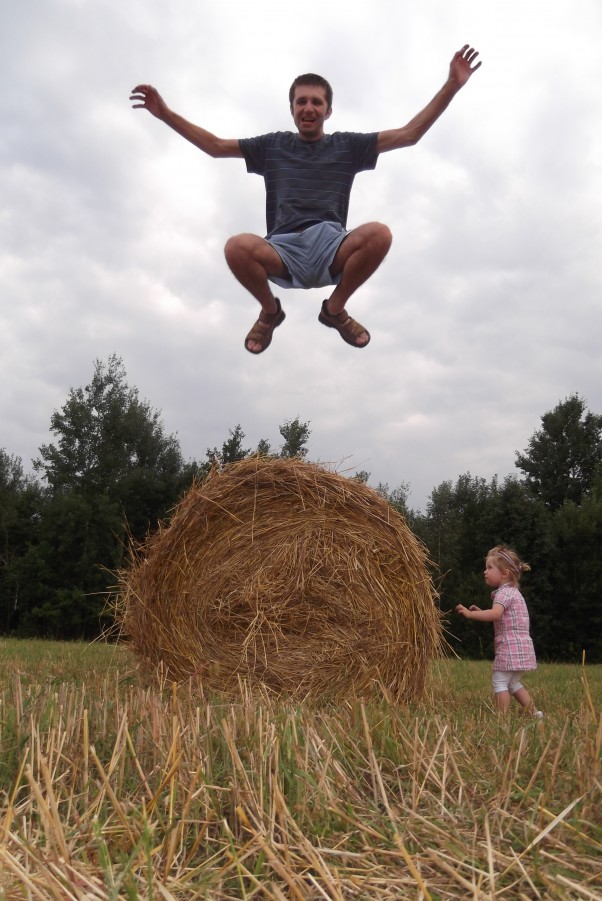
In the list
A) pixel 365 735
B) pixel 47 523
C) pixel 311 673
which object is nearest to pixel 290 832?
pixel 365 735

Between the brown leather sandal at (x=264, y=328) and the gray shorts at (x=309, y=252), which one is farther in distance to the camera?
the brown leather sandal at (x=264, y=328)

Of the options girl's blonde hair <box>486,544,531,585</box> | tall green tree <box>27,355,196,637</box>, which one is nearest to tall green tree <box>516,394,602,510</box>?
tall green tree <box>27,355,196,637</box>

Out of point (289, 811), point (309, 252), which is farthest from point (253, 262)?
point (289, 811)

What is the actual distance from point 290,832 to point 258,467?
3.96 meters

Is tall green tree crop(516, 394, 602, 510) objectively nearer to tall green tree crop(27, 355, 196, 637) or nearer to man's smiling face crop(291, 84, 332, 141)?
tall green tree crop(27, 355, 196, 637)

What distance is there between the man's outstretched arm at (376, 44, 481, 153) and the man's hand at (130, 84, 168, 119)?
823 mm

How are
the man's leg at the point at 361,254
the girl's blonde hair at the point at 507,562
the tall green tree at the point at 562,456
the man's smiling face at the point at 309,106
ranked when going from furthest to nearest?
the tall green tree at the point at 562,456 < the girl's blonde hair at the point at 507,562 < the man's smiling face at the point at 309,106 < the man's leg at the point at 361,254

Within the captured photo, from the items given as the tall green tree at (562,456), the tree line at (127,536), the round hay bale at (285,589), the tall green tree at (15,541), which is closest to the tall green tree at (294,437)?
the round hay bale at (285,589)

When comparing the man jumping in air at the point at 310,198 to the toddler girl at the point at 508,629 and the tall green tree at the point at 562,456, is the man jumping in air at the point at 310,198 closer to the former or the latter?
the toddler girl at the point at 508,629

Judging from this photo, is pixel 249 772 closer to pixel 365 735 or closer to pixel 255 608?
pixel 365 735

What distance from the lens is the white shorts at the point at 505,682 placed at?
5945mm

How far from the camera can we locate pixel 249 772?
2143 millimetres

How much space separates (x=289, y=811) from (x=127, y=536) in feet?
64.5

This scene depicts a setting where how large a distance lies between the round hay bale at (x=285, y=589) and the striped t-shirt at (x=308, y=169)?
2790 mm
